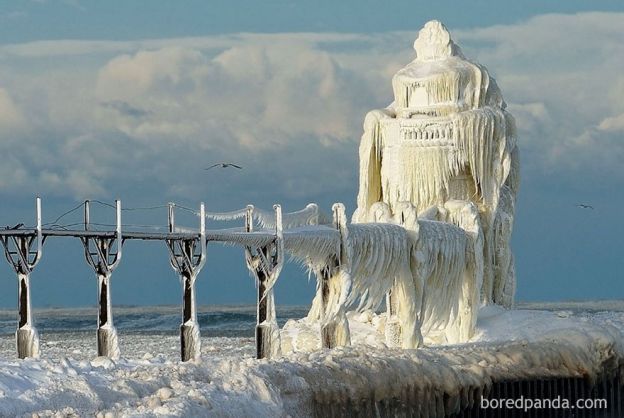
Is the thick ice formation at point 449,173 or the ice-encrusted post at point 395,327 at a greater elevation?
the thick ice formation at point 449,173

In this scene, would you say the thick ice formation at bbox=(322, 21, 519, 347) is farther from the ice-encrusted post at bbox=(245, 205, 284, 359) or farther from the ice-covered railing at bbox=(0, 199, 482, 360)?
the ice-encrusted post at bbox=(245, 205, 284, 359)

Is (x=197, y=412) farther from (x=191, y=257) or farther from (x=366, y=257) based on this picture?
(x=366, y=257)

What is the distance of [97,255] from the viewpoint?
24.5 m

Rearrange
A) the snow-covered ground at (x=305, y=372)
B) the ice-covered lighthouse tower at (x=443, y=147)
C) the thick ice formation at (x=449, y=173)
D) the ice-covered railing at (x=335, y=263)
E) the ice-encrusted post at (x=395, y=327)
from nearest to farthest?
1. the snow-covered ground at (x=305, y=372)
2. the ice-covered railing at (x=335, y=263)
3. the ice-encrusted post at (x=395, y=327)
4. the thick ice formation at (x=449, y=173)
5. the ice-covered lighthouse tower at (x=443, y=147)

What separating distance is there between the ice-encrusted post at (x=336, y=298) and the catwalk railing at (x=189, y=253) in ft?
0.45

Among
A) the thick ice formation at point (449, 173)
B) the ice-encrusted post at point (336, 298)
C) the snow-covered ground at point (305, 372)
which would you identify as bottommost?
the snow-covered ground at point (305, 372)

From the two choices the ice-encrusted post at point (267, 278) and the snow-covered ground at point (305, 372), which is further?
the ice-encrusted post at point (267, 278)

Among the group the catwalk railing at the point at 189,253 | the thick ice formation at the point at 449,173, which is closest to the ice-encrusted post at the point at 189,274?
the catwalk railing at the point at 189,253

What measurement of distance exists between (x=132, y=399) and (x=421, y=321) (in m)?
13.1

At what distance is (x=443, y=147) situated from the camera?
1347 inches

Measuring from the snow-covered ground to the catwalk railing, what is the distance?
2.95ft

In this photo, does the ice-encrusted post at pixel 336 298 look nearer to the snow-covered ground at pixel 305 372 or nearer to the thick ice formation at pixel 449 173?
the snow-covered ground at pixel 305 372

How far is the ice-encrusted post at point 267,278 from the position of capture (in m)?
26.8

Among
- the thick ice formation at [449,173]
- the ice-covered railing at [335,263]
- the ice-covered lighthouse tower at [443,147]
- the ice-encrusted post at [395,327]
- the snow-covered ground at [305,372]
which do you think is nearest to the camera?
the snow-covered ground at [305,372]
